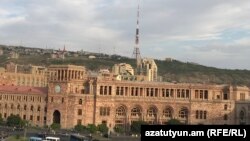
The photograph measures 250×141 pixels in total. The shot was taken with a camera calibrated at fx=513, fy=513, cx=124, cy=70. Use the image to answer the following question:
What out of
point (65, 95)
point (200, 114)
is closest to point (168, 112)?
point (200, 114)

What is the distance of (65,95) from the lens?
396 feet

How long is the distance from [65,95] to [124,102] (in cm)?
1427

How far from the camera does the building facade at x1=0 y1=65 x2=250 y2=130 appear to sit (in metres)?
121

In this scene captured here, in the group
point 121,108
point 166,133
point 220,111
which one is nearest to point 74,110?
point 121,108

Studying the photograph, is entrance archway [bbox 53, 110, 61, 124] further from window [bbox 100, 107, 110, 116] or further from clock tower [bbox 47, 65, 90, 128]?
window [bbox 100, 107, 110, 116]

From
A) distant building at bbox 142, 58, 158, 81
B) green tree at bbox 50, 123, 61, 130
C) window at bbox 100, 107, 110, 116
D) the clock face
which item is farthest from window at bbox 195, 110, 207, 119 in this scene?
distant building at bbox 142, 58, 158, 81

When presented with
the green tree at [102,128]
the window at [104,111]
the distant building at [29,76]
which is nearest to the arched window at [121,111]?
the window at [104,111]

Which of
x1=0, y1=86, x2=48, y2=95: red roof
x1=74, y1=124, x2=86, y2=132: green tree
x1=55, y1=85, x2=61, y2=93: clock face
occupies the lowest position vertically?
x1=74, y1=124, x2=86, y2=132: green tree

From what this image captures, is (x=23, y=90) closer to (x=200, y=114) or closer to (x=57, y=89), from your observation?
(x=57, y=89)

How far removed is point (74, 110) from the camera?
4707 inches

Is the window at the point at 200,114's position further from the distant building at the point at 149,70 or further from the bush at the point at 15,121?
the bush at the point at 15,121

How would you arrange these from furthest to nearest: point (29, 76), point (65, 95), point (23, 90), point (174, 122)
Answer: point (29, 76)
point (23, 90)
point (65, 95)
point (174, 122)

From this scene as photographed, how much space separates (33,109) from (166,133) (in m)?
113

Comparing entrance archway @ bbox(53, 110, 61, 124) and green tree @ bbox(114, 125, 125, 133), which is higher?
entrance archway @ bbox(53, 110, 61, 124)
